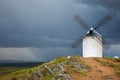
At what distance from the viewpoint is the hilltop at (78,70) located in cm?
9125

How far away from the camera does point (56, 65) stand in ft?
317

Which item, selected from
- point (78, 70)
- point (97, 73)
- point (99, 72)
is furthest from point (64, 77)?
point (99, 72)

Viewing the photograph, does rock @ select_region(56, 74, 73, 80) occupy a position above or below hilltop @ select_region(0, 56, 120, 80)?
below

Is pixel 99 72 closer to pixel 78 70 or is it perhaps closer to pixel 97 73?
pixel 97 73

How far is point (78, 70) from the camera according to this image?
9412 centimetres

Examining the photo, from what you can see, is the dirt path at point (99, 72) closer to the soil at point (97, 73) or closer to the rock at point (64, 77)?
the soil at point (97, 73)

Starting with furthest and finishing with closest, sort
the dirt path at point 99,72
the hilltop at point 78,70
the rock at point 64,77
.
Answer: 1. the hilltop at point 78,70
2. the dirt path at point 99,72
3. the rock at point 64,77

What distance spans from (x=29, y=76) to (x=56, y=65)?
29.3 feet

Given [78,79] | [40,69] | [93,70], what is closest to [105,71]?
[93,70]

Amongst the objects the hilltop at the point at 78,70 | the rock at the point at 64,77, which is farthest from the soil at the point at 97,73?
the rock at the point at 64,77

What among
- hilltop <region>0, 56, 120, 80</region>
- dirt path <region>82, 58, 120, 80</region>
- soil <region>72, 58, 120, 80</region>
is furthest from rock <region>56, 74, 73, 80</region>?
dirt path <region>82, 58, 120, 80</region>

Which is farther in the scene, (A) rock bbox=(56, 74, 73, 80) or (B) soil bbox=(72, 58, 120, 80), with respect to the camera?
(B) soil bbox=(72, 58, 120, 80)

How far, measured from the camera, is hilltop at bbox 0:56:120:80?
91250mm

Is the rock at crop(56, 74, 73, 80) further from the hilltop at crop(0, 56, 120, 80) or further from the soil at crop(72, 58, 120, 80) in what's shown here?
the soil at crop(72, 58, 120, 80)
